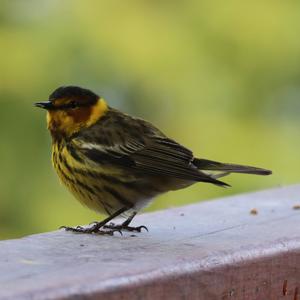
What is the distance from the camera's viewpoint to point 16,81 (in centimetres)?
704

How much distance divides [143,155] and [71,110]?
360mm

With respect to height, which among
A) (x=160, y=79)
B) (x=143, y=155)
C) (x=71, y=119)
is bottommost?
(x=160, y=79)

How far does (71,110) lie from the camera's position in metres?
3.67

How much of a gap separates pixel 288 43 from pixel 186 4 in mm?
952

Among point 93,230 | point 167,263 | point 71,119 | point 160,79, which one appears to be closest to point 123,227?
point 93,230

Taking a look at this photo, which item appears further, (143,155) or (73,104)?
(73,104)

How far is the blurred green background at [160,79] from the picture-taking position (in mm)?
7027

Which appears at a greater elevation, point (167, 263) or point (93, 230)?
point (167, 263)

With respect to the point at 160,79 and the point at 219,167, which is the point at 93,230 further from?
the point at 160,79

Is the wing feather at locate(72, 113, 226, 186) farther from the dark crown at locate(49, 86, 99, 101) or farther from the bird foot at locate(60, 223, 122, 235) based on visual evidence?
the bird foot at locate(60, 223, 122, 235)

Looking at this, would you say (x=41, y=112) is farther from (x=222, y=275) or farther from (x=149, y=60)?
(x=222, y=275)

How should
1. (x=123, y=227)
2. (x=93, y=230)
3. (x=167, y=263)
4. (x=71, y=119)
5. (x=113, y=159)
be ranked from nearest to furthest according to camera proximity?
(x=167, y=263), (x=93, y=230), (x=123, y=227), (x=113, y=159), (x=71, y=119)

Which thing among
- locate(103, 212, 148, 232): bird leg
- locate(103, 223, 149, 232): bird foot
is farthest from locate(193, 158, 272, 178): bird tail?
locate(103, 223, 149, 232): bird foot

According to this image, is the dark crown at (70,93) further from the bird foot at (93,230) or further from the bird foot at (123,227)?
the bird foot at (93,230)
